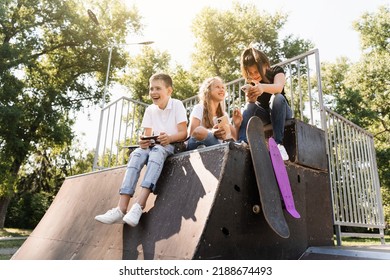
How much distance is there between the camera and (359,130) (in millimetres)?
3395

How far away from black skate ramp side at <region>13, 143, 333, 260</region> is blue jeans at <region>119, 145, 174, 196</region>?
8 cm

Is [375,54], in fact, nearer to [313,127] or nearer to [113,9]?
[113,9]

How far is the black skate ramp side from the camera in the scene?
161 cm

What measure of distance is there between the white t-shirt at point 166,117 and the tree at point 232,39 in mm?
17490

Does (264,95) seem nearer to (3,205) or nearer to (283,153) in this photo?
(283,153)

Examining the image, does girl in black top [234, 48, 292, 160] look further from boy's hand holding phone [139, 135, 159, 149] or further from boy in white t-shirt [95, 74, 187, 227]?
boy's hand holding phone [139, 135, 159, 149]

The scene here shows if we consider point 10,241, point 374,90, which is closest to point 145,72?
point 374,90

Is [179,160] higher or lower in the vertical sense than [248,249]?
higher

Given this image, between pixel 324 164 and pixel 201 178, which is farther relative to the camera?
pixel 324 164

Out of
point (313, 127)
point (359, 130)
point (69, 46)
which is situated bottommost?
point (313, 127)

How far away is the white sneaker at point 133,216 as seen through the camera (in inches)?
74.6

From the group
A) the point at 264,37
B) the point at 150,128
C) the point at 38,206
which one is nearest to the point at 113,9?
the point at 264,37

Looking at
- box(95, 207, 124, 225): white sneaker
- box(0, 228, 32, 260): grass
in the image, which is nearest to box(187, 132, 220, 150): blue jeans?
box(95, 207, 124, 225): white sneaker

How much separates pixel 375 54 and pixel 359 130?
17.7 m
